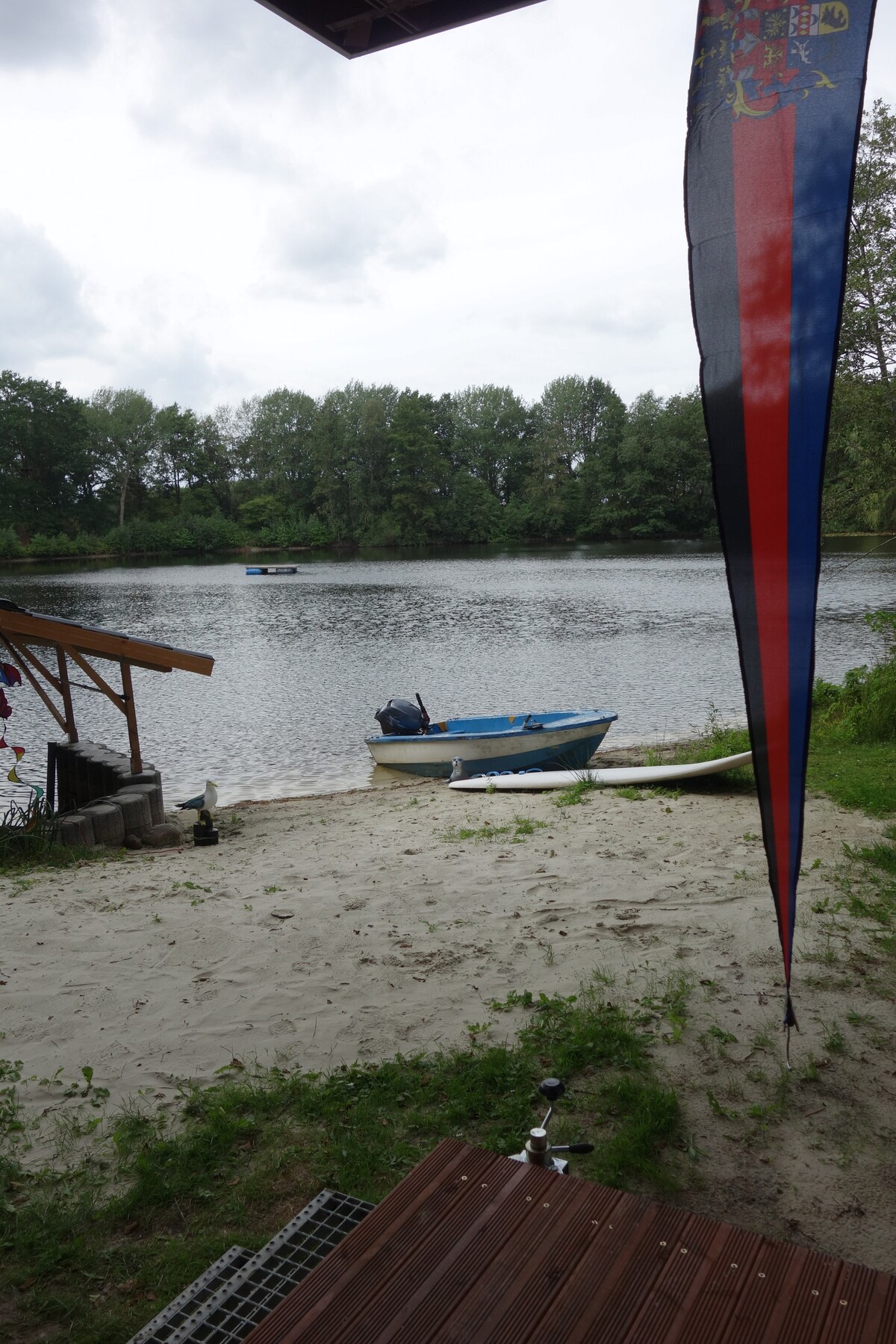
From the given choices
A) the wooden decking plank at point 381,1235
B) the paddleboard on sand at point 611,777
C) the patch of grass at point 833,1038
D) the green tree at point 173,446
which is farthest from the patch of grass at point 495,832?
Answer: the green tree at point 173,446

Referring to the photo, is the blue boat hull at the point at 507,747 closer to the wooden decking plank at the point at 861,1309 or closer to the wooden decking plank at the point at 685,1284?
the wooden decking plank at the point at 685,1284

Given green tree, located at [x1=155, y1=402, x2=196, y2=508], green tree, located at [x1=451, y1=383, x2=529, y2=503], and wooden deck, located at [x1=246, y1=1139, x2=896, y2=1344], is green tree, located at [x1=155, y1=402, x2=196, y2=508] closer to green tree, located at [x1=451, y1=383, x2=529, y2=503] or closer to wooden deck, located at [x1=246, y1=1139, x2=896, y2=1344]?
green tree, located at [x1=451, y1=383, x2=529, y2=503]

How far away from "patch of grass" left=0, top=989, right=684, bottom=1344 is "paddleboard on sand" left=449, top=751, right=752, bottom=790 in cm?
545

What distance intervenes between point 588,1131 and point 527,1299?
171cm

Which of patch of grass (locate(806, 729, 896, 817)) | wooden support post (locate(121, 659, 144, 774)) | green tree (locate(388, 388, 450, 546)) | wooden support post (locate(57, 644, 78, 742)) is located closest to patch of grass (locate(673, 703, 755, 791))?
patch of grass (locate(806, 729, 896, 817))

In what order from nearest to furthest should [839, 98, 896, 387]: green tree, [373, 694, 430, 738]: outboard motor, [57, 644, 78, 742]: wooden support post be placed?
[57, 644, 78, 742]: wooden support post → [373, 694, 430, 738]: outboard motor → [839, 98, 896, 387]: green tree

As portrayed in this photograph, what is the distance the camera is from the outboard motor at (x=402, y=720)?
47.5ft

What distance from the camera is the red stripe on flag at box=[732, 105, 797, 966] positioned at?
105 inches

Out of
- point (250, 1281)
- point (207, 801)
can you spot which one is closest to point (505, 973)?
point (250, 1281)

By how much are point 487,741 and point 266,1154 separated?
9.98 metres

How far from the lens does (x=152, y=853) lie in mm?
8414

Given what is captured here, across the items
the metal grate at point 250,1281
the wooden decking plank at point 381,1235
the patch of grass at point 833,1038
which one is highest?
the wooden decking plank at point 381,1235

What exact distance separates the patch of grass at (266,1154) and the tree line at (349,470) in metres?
81.7

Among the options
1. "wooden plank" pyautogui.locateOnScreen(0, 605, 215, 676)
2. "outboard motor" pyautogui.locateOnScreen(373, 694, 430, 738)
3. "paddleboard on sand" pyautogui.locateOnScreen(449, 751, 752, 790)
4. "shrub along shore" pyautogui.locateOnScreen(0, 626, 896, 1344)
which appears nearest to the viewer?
"shrub along shore" pyautogui.locateOnScreen(0, 626, 896, 1344)
